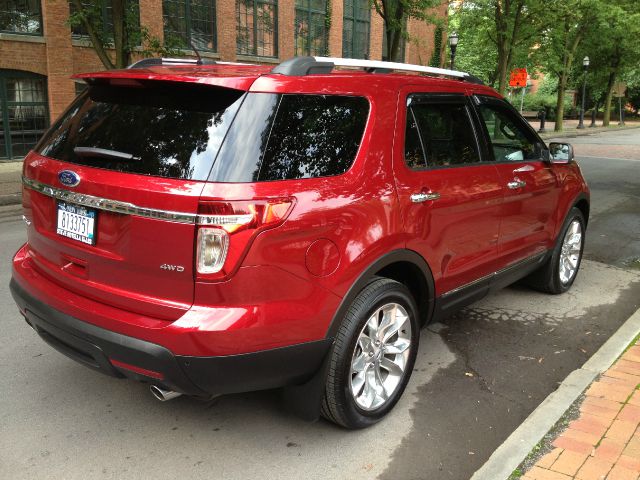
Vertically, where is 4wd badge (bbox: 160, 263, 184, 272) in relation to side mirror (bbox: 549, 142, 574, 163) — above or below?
below

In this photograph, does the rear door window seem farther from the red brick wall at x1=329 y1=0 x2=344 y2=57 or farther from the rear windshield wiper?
the red brick wall at x1=329 y1=0 x2=344 y2=57

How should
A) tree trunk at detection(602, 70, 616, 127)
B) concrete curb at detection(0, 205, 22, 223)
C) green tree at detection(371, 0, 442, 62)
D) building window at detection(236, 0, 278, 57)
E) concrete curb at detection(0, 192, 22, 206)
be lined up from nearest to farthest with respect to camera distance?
concrete curb at detection(0, 205, 22, 223) < concrete curb at detection(0, 192, 22, 206) < green tree at detection(371, 0, 442, 62) < building window at detection(236, 0, 278, 57) < tree trunk at detection(602, 70, 616, 127)

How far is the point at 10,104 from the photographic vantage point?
16.0m

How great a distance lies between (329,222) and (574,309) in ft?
11.0

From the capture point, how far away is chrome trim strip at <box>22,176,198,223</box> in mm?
2463

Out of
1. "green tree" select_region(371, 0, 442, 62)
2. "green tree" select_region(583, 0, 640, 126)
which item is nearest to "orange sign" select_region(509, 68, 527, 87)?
"green tree" select_region(583, 0, 640, 126)

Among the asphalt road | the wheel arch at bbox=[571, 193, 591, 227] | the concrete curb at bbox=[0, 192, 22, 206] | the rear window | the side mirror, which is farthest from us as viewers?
the concrete curb at bbox=[0, 192, 22, 206]

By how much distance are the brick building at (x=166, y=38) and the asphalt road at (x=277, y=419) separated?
12.0 m

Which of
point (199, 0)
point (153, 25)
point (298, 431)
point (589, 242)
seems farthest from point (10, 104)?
point (298, 431)

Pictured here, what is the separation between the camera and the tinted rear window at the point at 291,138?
8.32 feet

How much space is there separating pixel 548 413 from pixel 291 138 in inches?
81.6

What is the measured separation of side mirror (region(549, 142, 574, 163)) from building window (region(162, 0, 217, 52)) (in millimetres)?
16066

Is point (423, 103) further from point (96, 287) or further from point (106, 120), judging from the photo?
point (96, 287)

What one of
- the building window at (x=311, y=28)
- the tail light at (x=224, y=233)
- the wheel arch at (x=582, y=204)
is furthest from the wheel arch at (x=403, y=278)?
the building window at (x=311, y=28)
